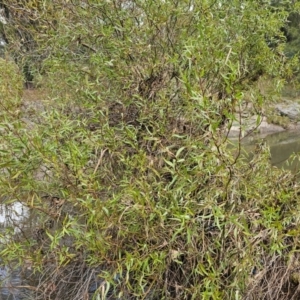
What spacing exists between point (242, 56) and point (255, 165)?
98 cm

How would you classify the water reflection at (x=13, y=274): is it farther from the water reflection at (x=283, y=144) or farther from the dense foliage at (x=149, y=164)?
the water reflection at (x=283, y=144)

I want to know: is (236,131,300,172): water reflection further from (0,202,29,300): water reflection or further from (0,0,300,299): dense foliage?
(0,202,29,300): water reflection

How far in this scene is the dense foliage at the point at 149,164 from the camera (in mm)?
2043

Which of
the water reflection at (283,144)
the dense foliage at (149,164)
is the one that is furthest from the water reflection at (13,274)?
the water reflection at (283,144)

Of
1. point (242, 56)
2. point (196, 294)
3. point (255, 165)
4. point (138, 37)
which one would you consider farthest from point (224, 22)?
point (196, 294)

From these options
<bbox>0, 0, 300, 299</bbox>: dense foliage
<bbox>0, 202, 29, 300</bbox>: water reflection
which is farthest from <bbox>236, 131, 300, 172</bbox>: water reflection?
<bbox>0, 202, 29, 300</bbox>: water reflection

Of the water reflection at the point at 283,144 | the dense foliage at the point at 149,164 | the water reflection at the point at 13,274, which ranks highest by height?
the dense foliage at the point at 149,164

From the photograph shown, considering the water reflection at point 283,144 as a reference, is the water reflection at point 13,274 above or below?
above

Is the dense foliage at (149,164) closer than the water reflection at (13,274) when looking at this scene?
Yes

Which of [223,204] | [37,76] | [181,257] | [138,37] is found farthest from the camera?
[37,76]

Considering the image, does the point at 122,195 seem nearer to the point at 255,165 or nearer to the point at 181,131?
the point at 181,131

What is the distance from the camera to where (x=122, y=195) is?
2.12 metres

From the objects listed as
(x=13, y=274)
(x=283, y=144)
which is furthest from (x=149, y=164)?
(x=283, y=144)

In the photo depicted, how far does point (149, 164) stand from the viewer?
217 cm
